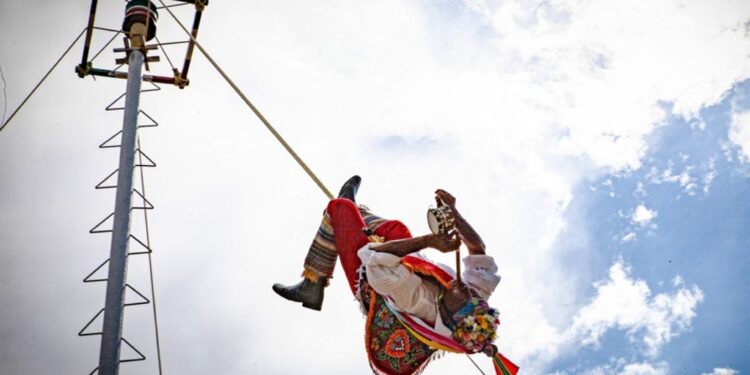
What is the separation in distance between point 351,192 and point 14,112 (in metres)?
3.71

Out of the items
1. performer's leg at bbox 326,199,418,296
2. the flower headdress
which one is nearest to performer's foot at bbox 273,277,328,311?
performer's leg at bbox 326,199,418,296

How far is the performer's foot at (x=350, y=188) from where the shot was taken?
4.97 meters

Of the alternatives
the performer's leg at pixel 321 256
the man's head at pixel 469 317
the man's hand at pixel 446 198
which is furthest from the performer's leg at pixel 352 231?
the man's head at pixel 469 317

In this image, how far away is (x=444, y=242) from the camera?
3.88 metres

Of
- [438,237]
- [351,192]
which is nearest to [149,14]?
[351,192]

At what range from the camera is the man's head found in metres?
4.13

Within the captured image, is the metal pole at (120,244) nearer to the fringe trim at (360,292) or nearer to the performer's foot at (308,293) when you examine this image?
the performer's foot at (308,293)

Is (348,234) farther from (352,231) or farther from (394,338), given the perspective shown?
(394,338)

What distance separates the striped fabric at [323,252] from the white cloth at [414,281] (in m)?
0.49

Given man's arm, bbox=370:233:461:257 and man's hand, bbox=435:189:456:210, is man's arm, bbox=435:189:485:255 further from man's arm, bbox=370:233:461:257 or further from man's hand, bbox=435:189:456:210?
man's arm, bbox=370:233:461:257

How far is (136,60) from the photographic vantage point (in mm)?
5699

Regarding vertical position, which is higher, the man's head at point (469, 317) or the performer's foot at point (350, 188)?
the performer's foot at point (350, 188)

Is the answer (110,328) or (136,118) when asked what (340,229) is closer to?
(110,328)

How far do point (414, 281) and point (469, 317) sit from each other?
0.48 metres
